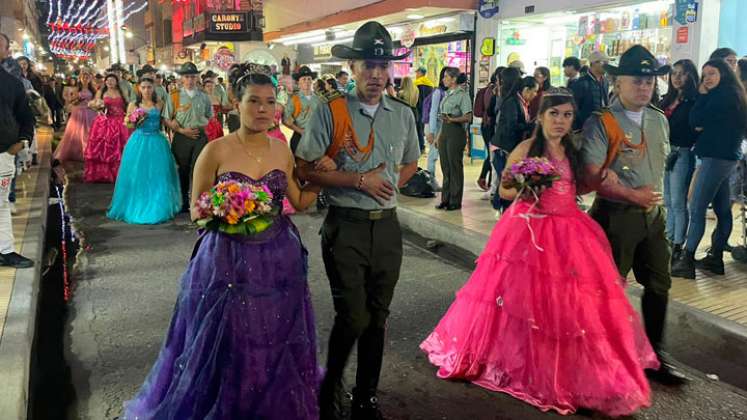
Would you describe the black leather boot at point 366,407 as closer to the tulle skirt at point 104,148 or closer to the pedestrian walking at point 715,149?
the pedestrian walking at point 715,149

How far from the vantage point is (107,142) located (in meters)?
12.6

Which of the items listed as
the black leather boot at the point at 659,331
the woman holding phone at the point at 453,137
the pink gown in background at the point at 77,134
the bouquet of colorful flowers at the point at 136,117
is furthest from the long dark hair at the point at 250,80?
the pink gown in background at the point at 77,134

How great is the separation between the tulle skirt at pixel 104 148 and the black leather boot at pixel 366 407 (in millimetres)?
10245

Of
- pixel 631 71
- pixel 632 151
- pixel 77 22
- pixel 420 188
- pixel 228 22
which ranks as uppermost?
pixel 77 22

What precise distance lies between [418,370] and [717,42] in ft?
27.3

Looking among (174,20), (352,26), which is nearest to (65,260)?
(352,26)

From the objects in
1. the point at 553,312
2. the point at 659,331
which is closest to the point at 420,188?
the point at 659,331

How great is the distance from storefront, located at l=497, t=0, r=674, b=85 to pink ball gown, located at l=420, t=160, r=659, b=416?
7.87m

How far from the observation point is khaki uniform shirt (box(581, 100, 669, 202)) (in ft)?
14.2

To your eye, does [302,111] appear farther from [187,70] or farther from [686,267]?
[686,267]

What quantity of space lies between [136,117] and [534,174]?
22.9 feet

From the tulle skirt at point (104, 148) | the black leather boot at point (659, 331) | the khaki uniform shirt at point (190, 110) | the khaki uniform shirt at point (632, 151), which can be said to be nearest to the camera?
the khaki uniform shirt at point (632, 151)

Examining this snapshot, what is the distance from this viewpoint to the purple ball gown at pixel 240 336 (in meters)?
3.36

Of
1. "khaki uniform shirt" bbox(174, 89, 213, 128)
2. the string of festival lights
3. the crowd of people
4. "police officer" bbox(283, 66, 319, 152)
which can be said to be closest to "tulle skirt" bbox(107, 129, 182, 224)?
"khaki uniform shirt" bbox(174, 89, 213, 128)
